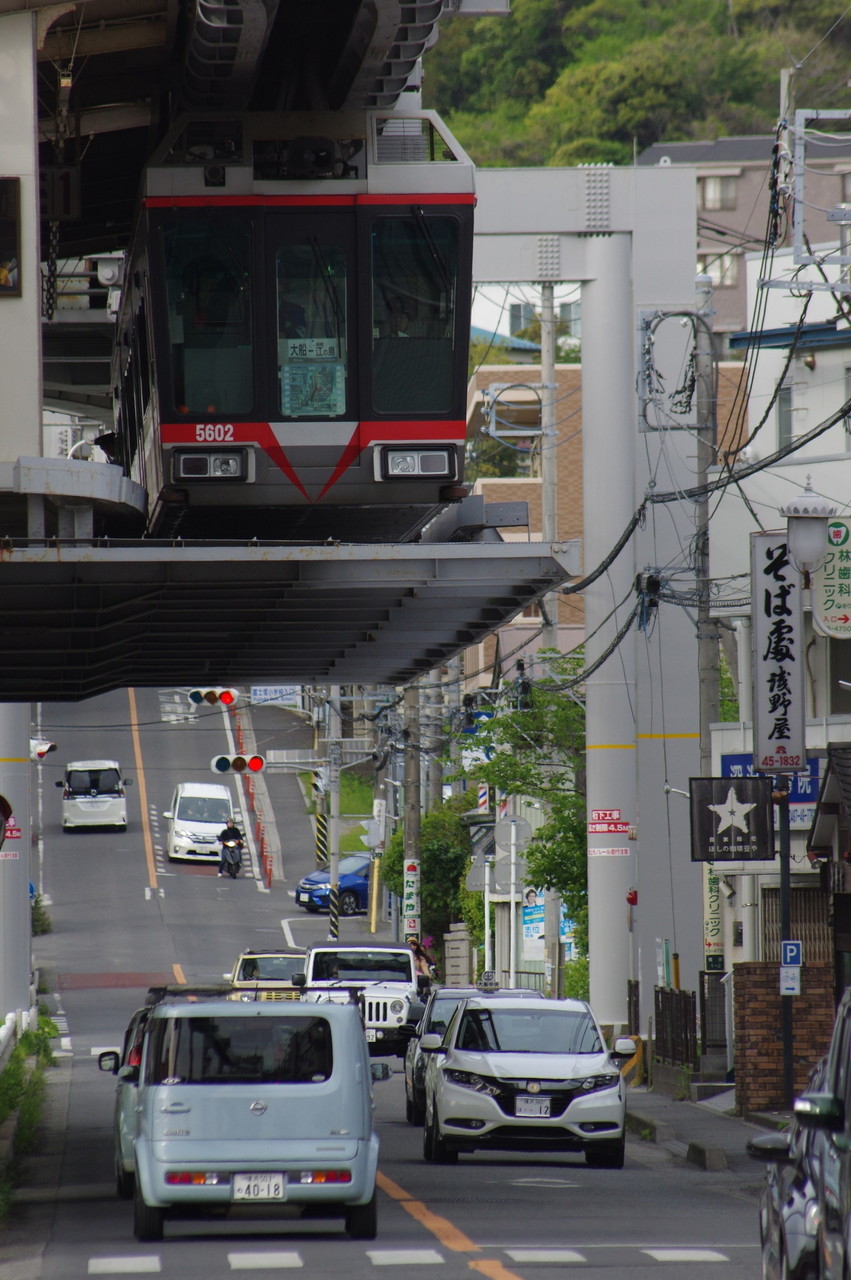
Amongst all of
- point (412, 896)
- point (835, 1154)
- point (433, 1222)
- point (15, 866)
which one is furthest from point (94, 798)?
point (835, 1154)

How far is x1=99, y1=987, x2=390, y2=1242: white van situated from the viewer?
41.6 ft

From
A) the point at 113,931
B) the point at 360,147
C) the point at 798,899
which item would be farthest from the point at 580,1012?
the point at 113,931

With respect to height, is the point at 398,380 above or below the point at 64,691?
above

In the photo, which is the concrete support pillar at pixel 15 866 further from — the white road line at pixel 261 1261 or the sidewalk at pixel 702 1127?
the white road line at pixel 261 1261

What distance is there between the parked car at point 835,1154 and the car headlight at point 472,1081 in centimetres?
1010

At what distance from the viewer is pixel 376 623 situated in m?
19.4

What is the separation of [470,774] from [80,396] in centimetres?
1587

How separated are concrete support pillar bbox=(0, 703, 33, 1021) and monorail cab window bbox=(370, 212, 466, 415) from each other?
1582 cm

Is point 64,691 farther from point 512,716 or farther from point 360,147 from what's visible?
point 512,716

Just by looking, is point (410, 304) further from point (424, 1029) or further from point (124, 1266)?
point (424, 1029)

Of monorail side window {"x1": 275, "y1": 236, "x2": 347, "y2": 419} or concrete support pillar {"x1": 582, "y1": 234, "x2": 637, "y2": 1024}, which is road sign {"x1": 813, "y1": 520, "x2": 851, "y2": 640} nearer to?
concrete support pillar {"x1": 582, "y1": 234, "x2": 637, "y2": 1024}

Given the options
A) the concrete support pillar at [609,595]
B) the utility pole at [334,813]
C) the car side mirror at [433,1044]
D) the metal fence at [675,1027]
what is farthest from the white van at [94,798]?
the car side mirror at [433,1044]

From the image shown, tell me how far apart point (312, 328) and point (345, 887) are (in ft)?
153

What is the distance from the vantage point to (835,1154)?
7.59 m
